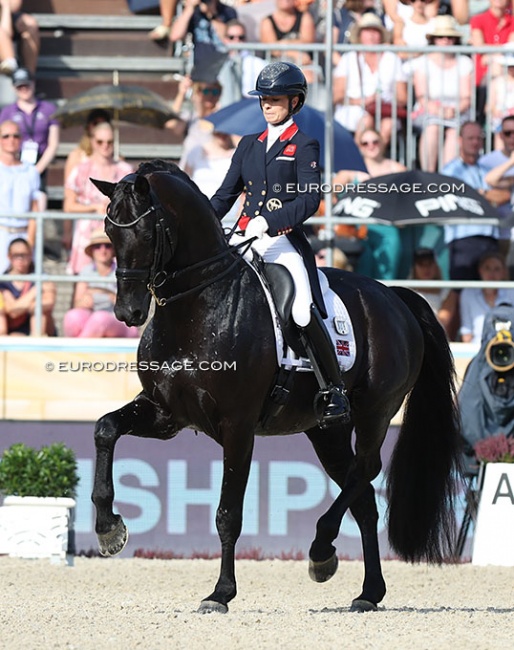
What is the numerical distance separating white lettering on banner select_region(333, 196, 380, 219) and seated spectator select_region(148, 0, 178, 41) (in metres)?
5.21

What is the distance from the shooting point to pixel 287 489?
11.3 m

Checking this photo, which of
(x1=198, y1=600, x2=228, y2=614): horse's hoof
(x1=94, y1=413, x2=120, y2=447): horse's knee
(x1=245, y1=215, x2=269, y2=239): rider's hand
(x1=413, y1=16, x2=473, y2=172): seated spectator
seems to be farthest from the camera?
(x1=413, y1=16, x2=473, y2=172): seated spectator

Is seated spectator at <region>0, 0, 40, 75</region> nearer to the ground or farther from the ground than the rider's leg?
farther from the ground

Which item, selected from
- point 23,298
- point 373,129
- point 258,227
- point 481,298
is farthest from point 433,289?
point 258,227

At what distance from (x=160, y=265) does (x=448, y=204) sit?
17.4 feet

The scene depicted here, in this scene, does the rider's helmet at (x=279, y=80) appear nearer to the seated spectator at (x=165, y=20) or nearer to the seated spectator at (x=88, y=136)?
the seated spectator at (x=88, y=136)

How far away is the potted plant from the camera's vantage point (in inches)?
405

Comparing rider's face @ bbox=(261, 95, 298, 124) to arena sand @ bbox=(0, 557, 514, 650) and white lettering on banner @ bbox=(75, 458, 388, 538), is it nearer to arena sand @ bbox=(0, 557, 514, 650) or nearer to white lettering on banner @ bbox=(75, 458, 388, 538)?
arena sand @ bbox=(0, 557, 514, 650)

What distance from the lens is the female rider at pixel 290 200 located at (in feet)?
24.0

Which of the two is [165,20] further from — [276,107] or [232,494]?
[232,494]

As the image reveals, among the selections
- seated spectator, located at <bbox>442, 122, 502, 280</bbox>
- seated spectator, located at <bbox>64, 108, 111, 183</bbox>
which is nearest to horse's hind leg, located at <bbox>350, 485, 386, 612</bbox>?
seated spectator, located at <bbox>442, 122, 502, 280</bbox>

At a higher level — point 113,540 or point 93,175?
point 93,175

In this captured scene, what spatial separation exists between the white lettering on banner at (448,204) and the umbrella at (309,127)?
29.7 inches

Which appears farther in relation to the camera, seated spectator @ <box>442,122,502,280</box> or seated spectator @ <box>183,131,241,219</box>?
seated spectator @ <box>183,131,241,219</box>
